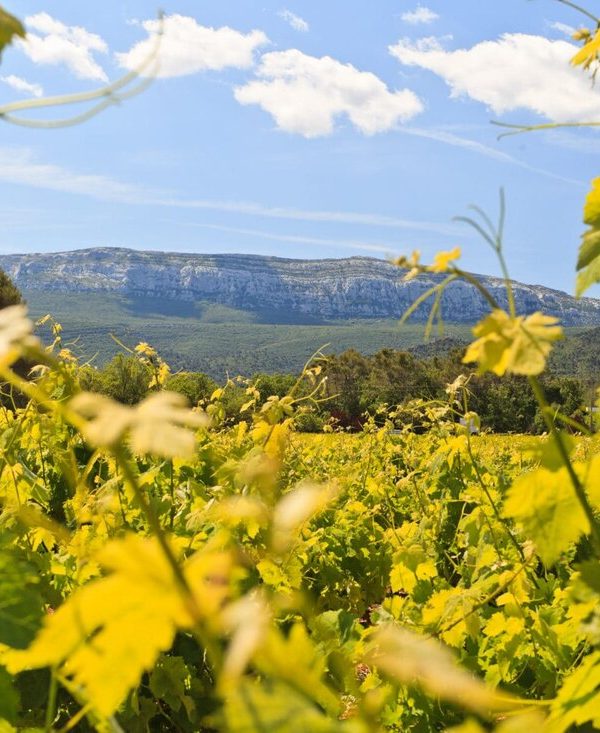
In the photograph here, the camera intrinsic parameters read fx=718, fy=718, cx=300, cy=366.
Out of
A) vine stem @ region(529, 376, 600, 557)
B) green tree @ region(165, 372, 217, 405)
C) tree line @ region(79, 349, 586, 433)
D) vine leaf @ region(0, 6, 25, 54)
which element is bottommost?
tree line @ region(79, 349, 586, 433)

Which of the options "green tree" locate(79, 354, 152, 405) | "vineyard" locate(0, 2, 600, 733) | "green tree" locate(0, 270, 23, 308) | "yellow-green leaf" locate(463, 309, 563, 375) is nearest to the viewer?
"vineyard" locate(0, 2, 600, 733)

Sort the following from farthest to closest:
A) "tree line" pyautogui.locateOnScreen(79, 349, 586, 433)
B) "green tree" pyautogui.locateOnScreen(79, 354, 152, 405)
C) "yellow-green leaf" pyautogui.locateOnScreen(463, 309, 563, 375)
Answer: "tree line" pyautogui.locateOnScreen(79, 349, 586, 433)
"green tree" pyautogui.locateOnScreen(79, 354, 152, 405)
"yellow-green leaf" pyautogui.locateOnScreen(463, 309, 563, 375)

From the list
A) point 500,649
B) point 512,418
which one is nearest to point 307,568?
point 500,649

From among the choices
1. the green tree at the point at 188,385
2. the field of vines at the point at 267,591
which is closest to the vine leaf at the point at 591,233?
the field of vines at the point at 267,591

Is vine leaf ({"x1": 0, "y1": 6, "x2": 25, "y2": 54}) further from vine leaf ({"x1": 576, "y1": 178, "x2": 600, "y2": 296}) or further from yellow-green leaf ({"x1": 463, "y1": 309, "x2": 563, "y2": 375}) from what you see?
vine leaf ({"x1": 576, "y1": 178, "x2": 600, "y2": 296})

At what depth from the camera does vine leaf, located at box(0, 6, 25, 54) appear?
32.7 inches

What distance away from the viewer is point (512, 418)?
1859 inches

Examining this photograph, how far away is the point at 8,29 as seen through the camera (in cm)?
84

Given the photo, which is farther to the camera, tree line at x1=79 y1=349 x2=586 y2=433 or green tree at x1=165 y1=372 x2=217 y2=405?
tree line at x1=79 y1=349 x2=586 y2=433

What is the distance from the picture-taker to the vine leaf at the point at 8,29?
83 cm

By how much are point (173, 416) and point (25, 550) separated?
2.32 metres

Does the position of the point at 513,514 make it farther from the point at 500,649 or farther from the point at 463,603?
the point at 500,649

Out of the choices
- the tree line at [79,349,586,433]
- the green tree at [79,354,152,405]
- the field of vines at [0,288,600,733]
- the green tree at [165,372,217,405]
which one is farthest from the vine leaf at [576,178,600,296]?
the tree line at [79,349,586,433]

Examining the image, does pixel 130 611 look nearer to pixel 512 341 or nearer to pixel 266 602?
pixel 512 341
